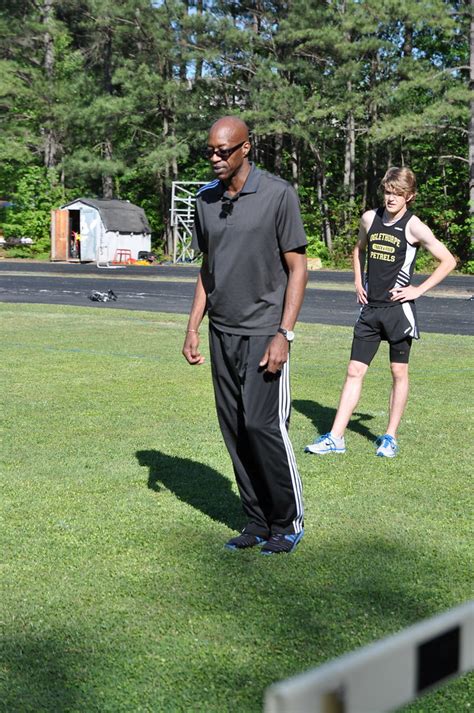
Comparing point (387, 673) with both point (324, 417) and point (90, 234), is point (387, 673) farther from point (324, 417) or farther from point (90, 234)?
point (90, 234)

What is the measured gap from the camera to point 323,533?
5.15 metres

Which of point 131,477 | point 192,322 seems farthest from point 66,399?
point 192,322

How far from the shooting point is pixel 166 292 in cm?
2634

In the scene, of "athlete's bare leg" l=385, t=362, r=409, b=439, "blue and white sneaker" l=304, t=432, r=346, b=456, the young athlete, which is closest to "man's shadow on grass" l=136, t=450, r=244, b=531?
"blue and white sneaker" l=304, t=432, r=346, b=456

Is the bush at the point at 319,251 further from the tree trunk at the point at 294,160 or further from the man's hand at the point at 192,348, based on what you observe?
the man's hand at the point at 192,348

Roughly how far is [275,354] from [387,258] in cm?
265

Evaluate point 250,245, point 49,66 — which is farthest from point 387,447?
point 49,66

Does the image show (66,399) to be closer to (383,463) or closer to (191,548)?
(383,463)

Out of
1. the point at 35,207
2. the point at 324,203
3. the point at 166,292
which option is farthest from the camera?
the point at 35,207

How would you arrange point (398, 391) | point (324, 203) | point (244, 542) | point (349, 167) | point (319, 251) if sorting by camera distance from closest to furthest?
point (244, 542) < point (398, 391) < point (319, 251) < point (349, 167) < point (324, 203)

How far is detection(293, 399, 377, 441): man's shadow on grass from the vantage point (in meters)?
8.05

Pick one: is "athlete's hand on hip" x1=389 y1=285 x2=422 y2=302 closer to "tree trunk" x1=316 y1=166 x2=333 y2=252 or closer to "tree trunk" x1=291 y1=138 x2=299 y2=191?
"tree trunk" x1=316 y1=166 x2=333 y2=252

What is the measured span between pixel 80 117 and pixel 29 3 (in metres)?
11.7

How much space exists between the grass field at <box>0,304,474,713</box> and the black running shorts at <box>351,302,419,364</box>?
689mm
